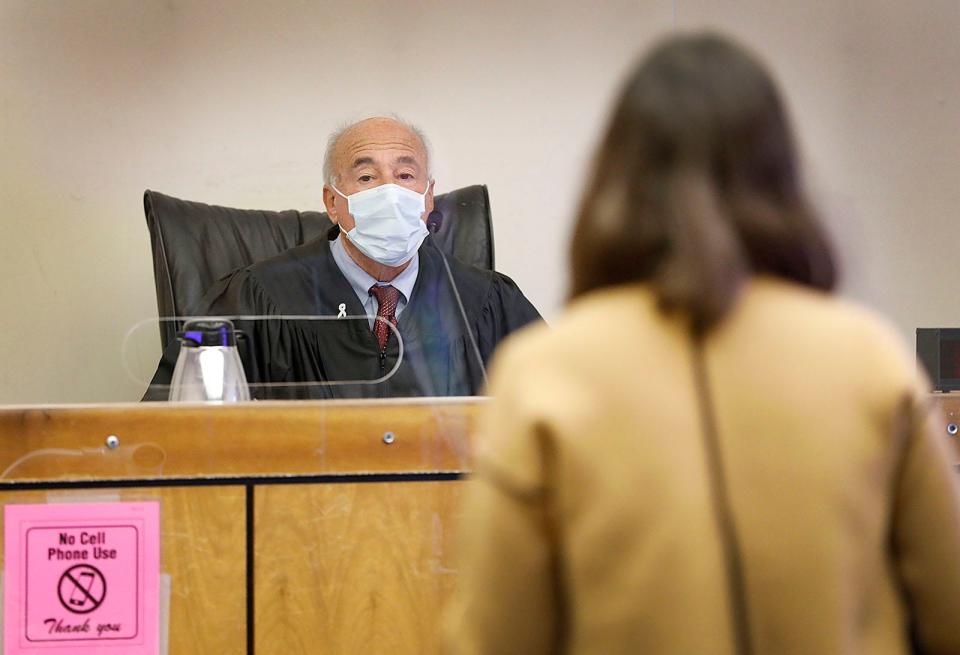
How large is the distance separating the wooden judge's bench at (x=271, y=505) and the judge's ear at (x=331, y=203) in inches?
Answer: 40.8

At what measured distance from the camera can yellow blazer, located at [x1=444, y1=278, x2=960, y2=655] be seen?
72 cm

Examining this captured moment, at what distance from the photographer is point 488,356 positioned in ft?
7.52

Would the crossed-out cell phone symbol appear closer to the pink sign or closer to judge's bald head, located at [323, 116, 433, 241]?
the pink sign

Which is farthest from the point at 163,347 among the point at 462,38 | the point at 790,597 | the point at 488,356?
the point at 462,38

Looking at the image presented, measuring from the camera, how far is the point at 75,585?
1.49 m

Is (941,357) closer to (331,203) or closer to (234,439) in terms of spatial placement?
(234,439)

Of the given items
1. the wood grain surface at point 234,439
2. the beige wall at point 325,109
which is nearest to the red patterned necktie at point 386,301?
the wood grain surface at point 234,439

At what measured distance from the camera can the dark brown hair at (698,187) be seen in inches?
29.5

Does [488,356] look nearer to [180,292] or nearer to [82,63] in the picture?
[180,292]

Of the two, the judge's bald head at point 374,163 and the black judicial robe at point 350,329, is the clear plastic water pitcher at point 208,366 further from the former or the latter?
the judge's bald head at point 374,163

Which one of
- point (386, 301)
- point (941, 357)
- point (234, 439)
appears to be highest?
point (386, 301)

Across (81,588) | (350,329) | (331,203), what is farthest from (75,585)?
(331,203)

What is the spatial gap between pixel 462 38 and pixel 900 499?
8.49 feet

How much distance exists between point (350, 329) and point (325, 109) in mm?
1297
